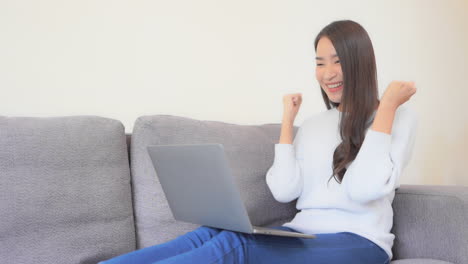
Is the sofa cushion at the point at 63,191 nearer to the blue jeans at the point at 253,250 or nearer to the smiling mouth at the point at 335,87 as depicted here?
the blue jeans at the point at 253,250

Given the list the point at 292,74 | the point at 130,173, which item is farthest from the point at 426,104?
the point at 130,173

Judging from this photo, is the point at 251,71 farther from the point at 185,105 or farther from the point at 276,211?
the point at 276,211

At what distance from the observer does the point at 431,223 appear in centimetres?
133

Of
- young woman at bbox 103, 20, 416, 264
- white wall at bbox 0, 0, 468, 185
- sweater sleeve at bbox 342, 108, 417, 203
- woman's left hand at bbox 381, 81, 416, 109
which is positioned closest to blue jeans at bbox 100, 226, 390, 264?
young woman at bbox 103, 20, 416, 264

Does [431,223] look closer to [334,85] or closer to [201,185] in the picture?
[334,85]

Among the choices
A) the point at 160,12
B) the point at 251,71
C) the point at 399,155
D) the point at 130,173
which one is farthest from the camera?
the point at 251,71

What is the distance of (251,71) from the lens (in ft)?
6.23

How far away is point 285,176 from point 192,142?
0.97ft

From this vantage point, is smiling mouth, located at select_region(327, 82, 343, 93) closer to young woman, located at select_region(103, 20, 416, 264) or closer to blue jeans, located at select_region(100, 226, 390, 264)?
young woman, located at select_region(103, 20, 416, 264)

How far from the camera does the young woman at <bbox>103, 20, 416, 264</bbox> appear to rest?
1013 millimetres

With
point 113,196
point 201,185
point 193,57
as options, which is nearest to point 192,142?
point 113,196

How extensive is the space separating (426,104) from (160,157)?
6.56 feet

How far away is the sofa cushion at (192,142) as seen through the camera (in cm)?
127

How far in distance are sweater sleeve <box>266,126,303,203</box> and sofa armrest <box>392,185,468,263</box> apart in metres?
0.33
